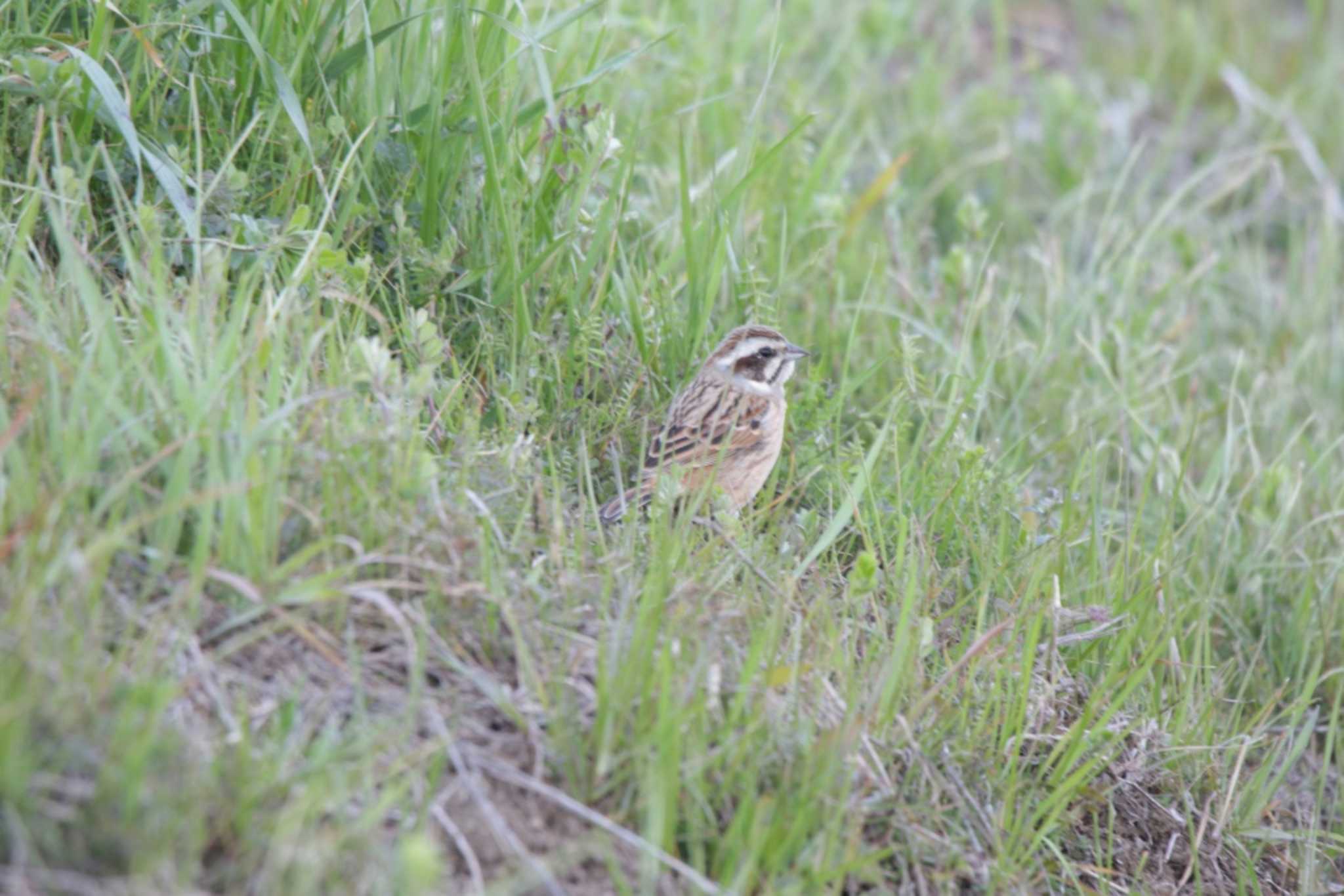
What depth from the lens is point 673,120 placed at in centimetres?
636

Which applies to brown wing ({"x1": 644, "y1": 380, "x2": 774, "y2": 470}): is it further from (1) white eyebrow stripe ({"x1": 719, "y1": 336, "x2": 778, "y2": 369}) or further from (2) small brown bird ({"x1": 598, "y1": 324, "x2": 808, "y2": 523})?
(1) white eyebrow stripe ({"x1": 719, "y1": 336, "x2": 778, "y2": 369})

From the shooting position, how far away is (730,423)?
183 inches

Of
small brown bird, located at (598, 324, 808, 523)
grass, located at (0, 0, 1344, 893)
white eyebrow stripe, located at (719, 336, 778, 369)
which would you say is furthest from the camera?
white eyebrow stripe, located at (719, 336, 778, 369)

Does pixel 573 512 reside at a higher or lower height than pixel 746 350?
lower

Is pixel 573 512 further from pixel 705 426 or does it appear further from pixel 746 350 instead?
pixel 746 350

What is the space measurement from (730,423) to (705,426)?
15cm

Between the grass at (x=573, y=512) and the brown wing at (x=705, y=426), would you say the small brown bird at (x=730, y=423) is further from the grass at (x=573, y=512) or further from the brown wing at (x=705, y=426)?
the grass at (x=573, y=512)

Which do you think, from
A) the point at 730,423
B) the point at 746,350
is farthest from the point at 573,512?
the point at 746,350

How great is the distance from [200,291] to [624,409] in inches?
54.1

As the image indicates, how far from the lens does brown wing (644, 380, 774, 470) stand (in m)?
4.71

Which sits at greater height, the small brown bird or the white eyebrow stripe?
the white eyebrow stripe

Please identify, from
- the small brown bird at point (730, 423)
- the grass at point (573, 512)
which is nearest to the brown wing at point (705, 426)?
the small brown bird at point (730, 423)

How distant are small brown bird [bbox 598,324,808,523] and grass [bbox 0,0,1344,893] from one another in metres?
0.12

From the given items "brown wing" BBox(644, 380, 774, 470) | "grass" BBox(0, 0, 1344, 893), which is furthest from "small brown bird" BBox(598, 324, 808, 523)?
"grass" BBox(0, 0, 1344, 893)
